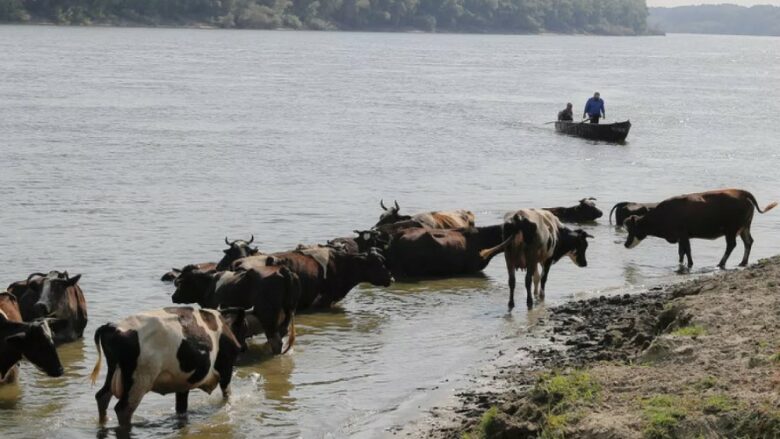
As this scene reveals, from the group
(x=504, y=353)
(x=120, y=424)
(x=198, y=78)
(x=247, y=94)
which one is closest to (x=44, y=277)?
(x=120, y=424)

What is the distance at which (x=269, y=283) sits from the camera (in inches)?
596

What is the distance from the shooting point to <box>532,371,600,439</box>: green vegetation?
1012 cm

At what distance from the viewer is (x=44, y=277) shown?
1585 centimetres

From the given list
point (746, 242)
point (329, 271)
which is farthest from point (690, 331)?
point (746, 242)

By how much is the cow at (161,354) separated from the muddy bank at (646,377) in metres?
2.07

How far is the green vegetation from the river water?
1905 millimetres

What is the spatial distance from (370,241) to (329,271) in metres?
2.74

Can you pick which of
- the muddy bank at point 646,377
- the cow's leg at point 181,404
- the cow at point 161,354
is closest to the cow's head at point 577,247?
the muddy bank at point 646,377

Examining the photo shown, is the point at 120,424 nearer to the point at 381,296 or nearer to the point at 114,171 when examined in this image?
the point at 381,296

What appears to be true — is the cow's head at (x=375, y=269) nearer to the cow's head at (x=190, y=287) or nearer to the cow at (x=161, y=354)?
the cow's head at (x=190, y=287)

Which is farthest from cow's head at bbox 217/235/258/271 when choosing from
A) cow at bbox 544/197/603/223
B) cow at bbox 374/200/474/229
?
cow at bbox 544/197/603/223

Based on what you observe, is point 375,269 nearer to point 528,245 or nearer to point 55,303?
point 528,245

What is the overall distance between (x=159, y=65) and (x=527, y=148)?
5332cm

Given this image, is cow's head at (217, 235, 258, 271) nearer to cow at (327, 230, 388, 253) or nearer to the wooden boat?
cow at (327, 230, 388, 253)
